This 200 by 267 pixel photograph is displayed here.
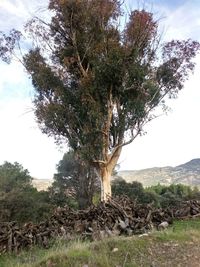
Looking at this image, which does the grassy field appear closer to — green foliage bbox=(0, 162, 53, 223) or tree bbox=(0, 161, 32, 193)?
green foliage bbox=(0, 162, 53, 223)

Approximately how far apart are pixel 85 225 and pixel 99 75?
14153 millimetres

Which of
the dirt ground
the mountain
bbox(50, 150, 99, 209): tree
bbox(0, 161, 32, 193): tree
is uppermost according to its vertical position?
the mountain

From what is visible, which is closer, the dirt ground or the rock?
the dirt ground

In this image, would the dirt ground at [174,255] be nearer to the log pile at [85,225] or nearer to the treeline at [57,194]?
the log pile at [85,225]

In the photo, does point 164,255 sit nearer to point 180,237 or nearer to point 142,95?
point 180,237

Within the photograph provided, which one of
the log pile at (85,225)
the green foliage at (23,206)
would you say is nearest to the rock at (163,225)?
the log pile at (85,225)

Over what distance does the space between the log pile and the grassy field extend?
585 mm

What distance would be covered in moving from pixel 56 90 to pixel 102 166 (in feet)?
14.3

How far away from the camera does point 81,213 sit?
9.19m

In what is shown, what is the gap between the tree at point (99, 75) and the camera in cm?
2170

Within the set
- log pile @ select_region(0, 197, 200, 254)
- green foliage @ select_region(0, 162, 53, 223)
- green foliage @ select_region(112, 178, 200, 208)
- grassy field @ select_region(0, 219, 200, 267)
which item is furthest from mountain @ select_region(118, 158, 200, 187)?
grassy field @ select_region(0, 219, 200, 267)

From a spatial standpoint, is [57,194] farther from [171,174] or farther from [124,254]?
[171,174]

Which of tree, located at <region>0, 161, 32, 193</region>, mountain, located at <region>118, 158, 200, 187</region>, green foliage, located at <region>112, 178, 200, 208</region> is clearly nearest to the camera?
green foliage, located at <region>112, 178, 200, 208</region>

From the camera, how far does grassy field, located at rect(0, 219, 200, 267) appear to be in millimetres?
5641
